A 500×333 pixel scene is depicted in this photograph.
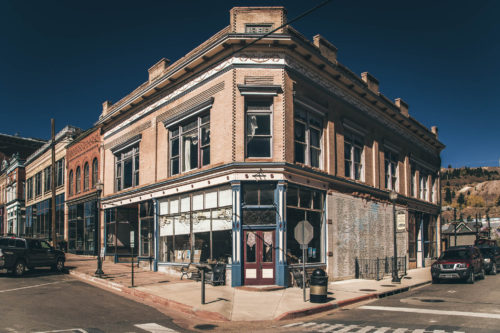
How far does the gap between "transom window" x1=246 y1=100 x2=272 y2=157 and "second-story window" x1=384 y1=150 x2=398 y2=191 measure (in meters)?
13.6

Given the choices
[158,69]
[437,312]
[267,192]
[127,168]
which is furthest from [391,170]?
[437,312]

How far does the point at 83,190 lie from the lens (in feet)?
112

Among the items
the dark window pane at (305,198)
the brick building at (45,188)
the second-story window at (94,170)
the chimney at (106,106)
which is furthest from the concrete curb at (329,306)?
the brick building at (45,188)

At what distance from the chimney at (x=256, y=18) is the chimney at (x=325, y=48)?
11.1 feet

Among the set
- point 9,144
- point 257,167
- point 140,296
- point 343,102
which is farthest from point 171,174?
point 9,144

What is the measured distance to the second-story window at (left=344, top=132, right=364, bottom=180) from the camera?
24.6m

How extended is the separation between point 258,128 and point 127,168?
1235 cm

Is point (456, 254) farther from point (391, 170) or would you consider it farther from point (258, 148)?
point (258, 148)

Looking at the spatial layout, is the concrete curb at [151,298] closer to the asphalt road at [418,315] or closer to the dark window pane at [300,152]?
the asphalt road at [418,315]

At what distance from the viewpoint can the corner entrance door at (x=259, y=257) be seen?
698 inches

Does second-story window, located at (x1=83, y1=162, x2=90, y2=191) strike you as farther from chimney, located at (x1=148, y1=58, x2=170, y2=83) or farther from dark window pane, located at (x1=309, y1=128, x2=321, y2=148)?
dark window pane, located at (x1=309, y1=128, x2=321, y2=148)

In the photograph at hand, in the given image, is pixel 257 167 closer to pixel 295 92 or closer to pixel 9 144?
pixel 295 92

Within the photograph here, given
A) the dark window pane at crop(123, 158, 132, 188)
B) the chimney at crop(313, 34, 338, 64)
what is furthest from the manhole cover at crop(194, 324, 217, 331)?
the dark window pane at crop(123, 158, 132, 188)

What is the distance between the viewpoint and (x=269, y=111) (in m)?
19.0
